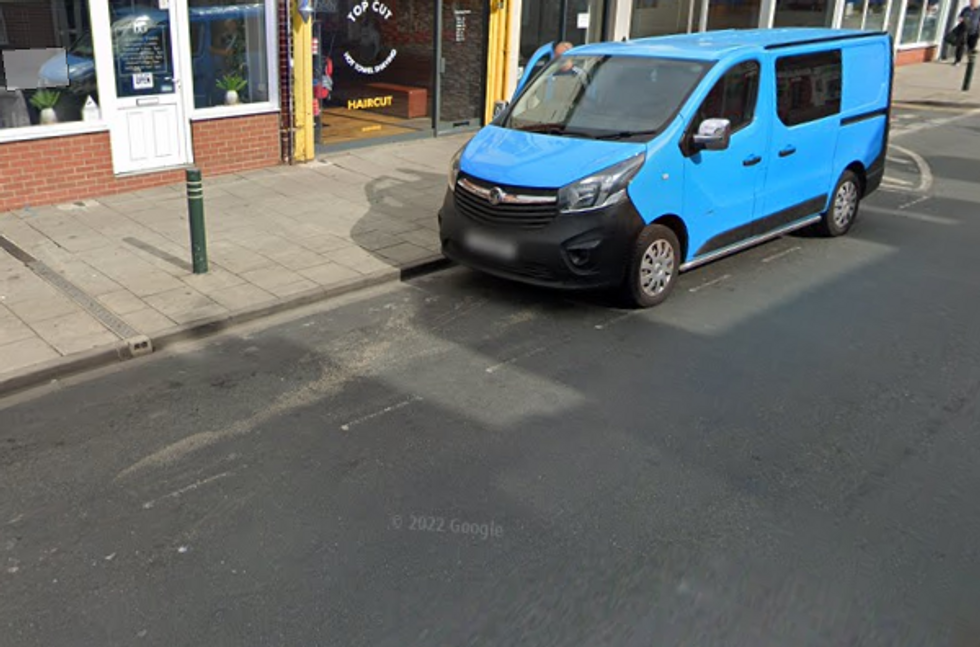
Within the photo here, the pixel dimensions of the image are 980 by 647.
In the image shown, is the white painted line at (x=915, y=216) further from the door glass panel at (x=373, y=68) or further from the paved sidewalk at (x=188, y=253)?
the door glass panel at (x=373, y=68)

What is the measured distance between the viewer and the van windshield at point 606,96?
23.4ft

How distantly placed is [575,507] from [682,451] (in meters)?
0.87

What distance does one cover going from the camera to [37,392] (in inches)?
223

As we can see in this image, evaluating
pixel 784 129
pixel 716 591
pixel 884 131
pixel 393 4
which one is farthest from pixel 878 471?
pixel 393 4

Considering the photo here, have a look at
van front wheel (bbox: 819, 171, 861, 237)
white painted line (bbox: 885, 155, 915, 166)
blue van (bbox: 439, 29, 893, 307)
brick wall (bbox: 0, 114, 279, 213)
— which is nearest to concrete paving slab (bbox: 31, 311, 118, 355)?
blue van (bbox: 439, 29, 893, 307)

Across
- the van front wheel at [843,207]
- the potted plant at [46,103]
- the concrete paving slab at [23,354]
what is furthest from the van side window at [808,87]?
the potted plant at [46,103]

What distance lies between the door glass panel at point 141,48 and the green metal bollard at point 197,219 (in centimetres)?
317

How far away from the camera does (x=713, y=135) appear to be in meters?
6.88

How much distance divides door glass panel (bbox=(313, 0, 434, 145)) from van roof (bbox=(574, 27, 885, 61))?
4666 mm

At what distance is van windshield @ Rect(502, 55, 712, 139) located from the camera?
7.12m

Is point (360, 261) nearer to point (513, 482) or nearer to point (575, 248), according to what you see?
point (575, 248)

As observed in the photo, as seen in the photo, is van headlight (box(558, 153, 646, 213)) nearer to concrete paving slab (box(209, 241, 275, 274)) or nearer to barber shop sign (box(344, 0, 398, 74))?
concrete paving slab (box(209, 241, 275, 274))

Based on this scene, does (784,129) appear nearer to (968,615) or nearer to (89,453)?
(968,615)

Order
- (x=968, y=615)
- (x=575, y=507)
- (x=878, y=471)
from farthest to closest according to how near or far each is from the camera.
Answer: (x=878, y=471)
(x=575, y=507)
(x=968, y=615)
